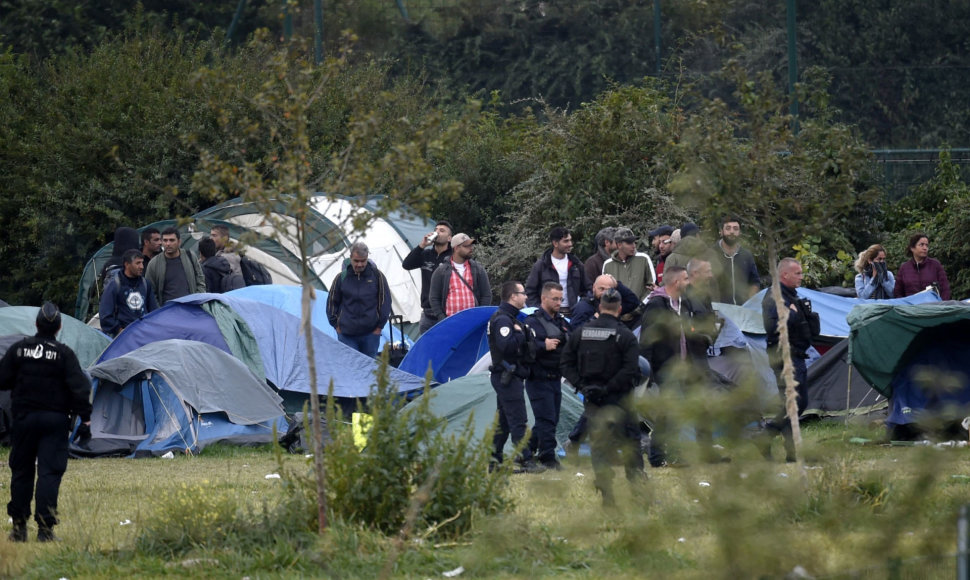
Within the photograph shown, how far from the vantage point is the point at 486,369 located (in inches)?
474

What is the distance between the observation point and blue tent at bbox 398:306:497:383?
43.3 ft

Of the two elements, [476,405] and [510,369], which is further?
[476,405]

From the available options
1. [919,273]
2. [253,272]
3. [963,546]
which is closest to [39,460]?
[963,546]

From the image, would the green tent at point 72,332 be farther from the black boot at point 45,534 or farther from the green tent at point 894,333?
the green tent at point 894,333

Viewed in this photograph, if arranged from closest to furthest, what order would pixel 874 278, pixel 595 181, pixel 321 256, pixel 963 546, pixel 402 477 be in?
pixel 963 546 < pixel 402 477 < pixel 874 278 < pixel 595 181 < pixel 321 256

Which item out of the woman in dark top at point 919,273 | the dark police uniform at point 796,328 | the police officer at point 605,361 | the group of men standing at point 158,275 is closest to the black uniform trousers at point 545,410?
the police officer at point 605,361

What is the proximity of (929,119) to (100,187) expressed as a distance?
690 inches

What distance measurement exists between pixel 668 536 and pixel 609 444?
1.10m

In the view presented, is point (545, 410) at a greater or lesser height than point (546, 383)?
lesser

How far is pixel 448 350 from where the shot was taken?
1341 centimetres

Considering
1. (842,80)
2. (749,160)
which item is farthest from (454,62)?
(749,160)

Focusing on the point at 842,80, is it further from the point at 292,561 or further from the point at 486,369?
the point at 292,561

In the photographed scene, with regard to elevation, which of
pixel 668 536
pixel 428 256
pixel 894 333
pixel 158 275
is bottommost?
pixel 668 536

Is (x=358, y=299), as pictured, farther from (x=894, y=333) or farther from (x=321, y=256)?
(x=894, y=333)
